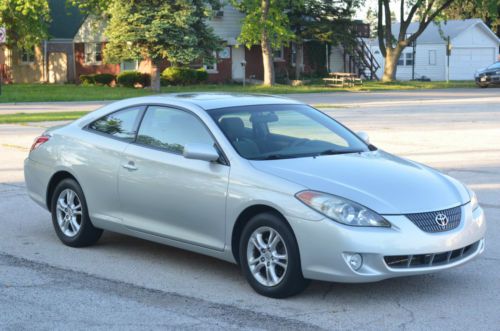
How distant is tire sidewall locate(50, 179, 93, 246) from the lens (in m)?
8.25

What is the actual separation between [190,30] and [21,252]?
34430mm

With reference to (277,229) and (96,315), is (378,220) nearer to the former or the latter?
(277,229)

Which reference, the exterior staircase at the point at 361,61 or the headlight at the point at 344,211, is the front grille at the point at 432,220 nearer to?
the headlight at the point at 344,211

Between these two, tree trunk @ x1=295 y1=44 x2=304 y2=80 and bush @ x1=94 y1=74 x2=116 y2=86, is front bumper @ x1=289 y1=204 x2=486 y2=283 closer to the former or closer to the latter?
bush @ x1=94 y1=74 x2=116 y2=86

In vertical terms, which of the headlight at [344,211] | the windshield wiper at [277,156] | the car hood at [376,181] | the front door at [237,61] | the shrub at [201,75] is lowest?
the headlight at [344,211]

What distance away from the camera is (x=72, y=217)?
331 inches

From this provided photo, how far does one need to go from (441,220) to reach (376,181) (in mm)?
564

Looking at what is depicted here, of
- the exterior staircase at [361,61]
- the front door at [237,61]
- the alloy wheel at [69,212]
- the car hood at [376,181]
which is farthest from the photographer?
the exterior staircase at [361,61]

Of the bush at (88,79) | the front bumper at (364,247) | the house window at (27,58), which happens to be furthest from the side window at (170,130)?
the house window at (27,58)

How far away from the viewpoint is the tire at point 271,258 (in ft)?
20.9

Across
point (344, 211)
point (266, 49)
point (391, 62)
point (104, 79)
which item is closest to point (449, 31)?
point (391, 62)

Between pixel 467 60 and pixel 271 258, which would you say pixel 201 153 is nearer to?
pixel 271 258

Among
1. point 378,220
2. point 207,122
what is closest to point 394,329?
point 378,220

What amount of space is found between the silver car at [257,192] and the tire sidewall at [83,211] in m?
0.01
